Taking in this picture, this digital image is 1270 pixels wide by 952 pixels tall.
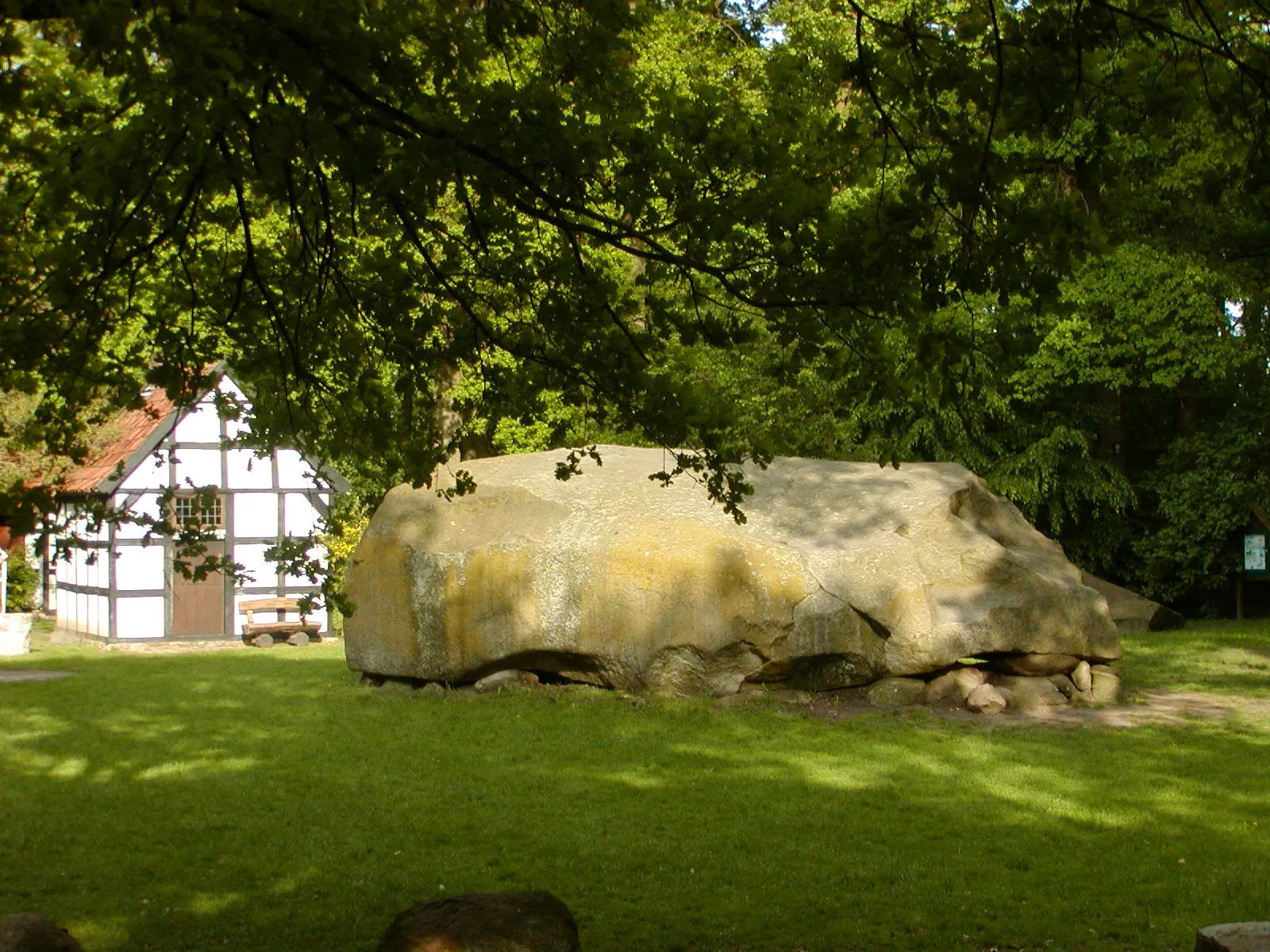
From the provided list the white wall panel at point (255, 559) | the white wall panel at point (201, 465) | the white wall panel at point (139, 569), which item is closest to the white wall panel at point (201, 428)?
the white wall panel at point (201, 465)

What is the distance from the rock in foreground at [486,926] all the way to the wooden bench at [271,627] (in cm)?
2275

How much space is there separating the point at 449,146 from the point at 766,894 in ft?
16.8

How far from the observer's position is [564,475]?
7.76 metres

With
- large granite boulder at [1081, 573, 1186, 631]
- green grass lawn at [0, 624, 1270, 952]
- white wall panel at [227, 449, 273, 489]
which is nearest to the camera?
green grass lawn at [0, 624, 1270, 952]

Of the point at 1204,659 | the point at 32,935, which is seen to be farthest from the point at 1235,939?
the point at 1204,659

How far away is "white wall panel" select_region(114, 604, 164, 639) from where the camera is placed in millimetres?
28797

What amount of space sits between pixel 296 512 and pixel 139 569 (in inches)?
140

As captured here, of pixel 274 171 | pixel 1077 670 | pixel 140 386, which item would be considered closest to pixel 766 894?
pixel 140 386

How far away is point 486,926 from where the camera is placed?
234 inches

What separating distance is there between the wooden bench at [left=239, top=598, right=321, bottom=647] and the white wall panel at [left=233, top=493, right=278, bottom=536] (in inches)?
60.3

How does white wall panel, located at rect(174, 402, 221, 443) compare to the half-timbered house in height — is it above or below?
above

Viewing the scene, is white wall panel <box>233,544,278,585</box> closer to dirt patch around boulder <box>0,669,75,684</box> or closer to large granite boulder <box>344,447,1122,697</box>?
dirt patch around boulder <box>0,669,75,684</box>

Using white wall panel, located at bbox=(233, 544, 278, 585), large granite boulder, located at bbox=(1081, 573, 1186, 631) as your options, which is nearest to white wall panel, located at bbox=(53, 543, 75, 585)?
white wall panel, located at bbox=(233, 544, 278, 585)

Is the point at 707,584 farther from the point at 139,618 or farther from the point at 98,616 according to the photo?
the point at 98,616
